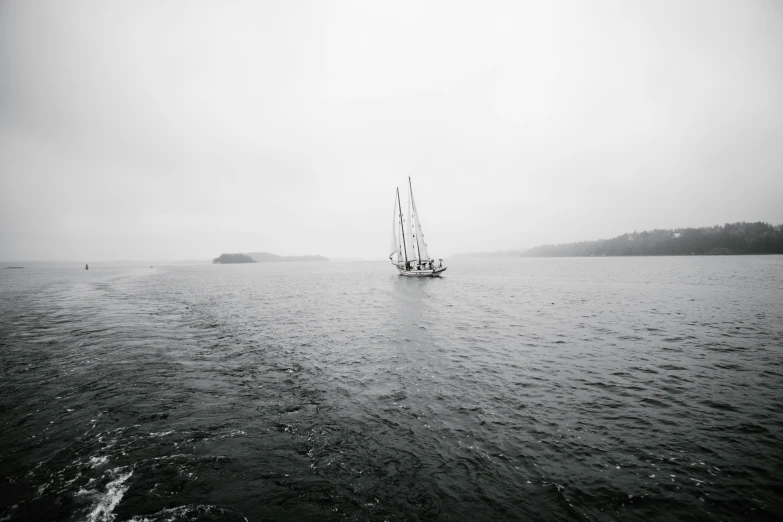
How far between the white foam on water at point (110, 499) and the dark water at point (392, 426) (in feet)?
0.14

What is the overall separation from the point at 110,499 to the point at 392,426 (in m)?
7.79

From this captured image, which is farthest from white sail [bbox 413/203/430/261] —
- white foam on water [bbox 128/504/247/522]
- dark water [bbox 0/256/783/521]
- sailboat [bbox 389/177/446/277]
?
white foam on water [bbox 128/504/247/522]

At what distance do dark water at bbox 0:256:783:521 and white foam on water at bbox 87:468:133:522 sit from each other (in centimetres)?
4

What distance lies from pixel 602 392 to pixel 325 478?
1258 cm

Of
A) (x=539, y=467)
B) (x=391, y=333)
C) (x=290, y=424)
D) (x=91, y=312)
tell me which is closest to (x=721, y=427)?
(x=539, y=467)

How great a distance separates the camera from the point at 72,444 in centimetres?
952

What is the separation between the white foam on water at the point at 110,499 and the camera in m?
6.95

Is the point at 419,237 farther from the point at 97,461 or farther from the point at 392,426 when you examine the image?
the point at 97,461

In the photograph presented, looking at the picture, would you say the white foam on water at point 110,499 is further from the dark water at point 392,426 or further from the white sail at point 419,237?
the white sail at point 419,237

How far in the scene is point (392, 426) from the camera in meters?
11.1

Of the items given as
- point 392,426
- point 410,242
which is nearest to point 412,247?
point 410,242

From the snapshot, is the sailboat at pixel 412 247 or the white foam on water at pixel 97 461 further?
the sailboat at pixel 412 247

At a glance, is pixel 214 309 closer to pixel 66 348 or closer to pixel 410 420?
pixel 66 348

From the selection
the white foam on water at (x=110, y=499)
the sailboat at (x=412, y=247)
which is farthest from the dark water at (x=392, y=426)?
the sailboat at (x=412, y=247)
